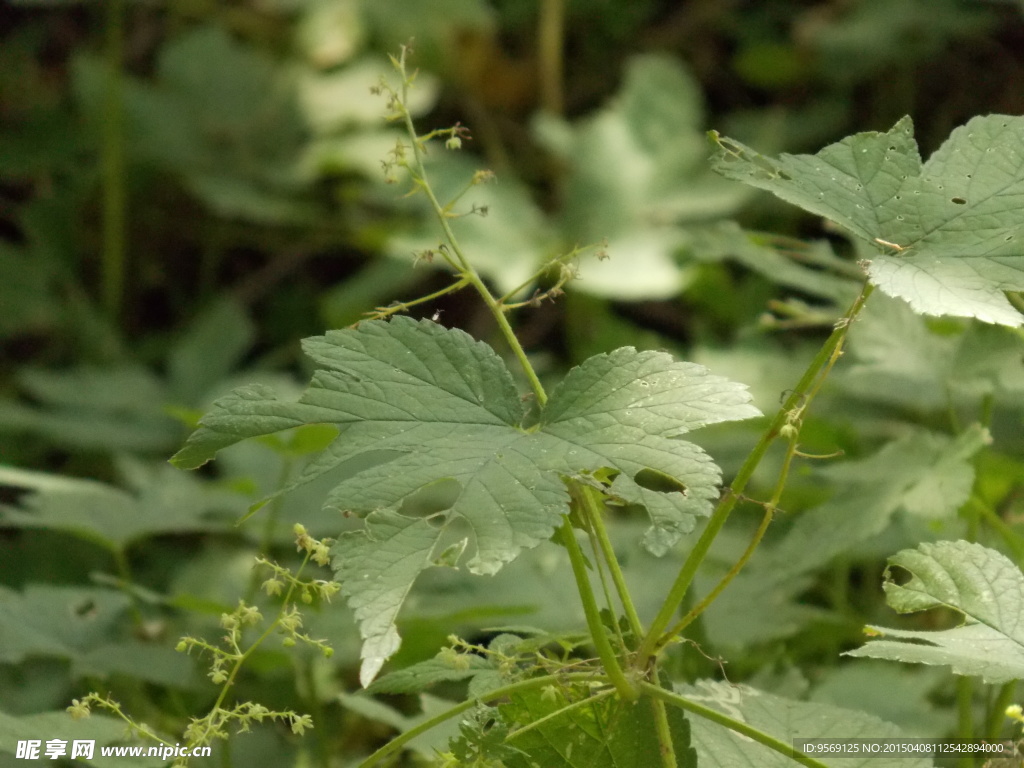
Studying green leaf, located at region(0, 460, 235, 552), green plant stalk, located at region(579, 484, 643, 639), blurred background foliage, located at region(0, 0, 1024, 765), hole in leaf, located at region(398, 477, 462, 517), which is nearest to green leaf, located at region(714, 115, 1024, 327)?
green plant stalk, located at region(579, 484, 643, 639)

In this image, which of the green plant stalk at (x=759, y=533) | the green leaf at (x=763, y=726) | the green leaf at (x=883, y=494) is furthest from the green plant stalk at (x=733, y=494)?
the green leaf at (x=883, y=494)

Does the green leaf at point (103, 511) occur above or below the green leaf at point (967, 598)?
below

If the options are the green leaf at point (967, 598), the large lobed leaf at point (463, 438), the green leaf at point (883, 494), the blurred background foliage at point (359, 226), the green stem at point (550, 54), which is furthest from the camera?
the green stem at point (550, 54)

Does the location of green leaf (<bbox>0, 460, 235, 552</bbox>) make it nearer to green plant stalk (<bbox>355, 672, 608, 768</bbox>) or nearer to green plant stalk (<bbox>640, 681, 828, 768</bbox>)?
green plant stalk (<bbox>355, 672, 608, 768</bbox>)

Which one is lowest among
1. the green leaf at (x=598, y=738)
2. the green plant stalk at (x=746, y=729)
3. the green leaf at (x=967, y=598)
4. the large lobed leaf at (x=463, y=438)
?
the green leaf at (x=598, y=738)

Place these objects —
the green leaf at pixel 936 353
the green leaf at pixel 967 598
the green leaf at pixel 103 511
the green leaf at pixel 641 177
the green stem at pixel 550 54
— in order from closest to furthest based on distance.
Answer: the green leaf at pixel 967 598 → the green leaf at pixel 936 353 → the green leaf at pixel 103 511 → the green leaf at pixel 641 177 → the green stem at pixel 550 54

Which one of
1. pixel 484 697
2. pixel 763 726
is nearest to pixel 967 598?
pixel 763 726

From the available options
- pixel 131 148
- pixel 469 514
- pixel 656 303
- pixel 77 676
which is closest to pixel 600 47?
pixel 656 303

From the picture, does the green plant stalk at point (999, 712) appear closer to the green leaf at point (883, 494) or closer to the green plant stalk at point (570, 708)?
the green leaf at point (883, 494)

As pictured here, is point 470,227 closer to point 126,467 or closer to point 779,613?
point 126,467
